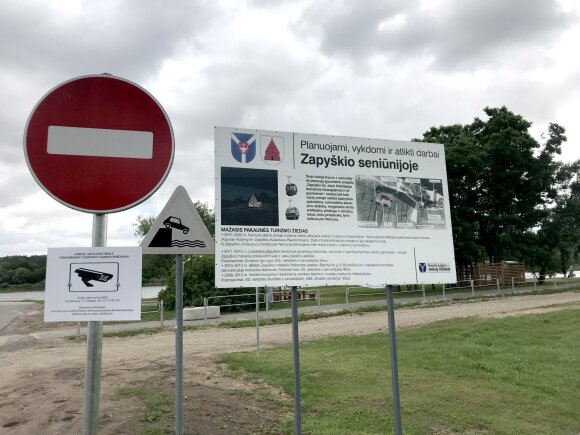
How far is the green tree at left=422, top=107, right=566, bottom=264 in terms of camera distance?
34562 millimetres

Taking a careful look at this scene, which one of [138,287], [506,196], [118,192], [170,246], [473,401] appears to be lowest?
[473,401]

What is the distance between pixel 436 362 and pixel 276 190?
20.6ft

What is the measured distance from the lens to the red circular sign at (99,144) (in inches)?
89.8

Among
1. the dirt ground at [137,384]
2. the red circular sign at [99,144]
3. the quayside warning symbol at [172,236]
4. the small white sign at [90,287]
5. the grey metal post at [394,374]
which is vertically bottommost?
the dirt ground at [137,384]

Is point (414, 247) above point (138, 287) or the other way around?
above

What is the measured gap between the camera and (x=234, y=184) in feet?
12.4

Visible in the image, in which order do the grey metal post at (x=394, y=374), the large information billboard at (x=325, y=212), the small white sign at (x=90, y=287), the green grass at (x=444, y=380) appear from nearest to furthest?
the small white sign at (x=90, y=287)
the large information billboard at (x=325, y=212)
the grey metal post at (x=394, y=374)
the green grass at (x=444, y=380)

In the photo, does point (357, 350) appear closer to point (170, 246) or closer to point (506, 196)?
point (170, 246)

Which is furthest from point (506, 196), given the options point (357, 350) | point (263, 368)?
point (263, 368)

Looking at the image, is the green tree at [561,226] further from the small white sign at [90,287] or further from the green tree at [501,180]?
the small white sign at [90,287]

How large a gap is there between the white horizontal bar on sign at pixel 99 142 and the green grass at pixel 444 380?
3.94 metres

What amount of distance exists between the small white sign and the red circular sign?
9.5 inches

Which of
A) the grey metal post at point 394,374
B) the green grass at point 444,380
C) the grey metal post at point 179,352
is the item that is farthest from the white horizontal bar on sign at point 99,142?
the green grass at point 444,380

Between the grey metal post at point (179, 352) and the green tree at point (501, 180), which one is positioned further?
the green tree at point (501, 180)
